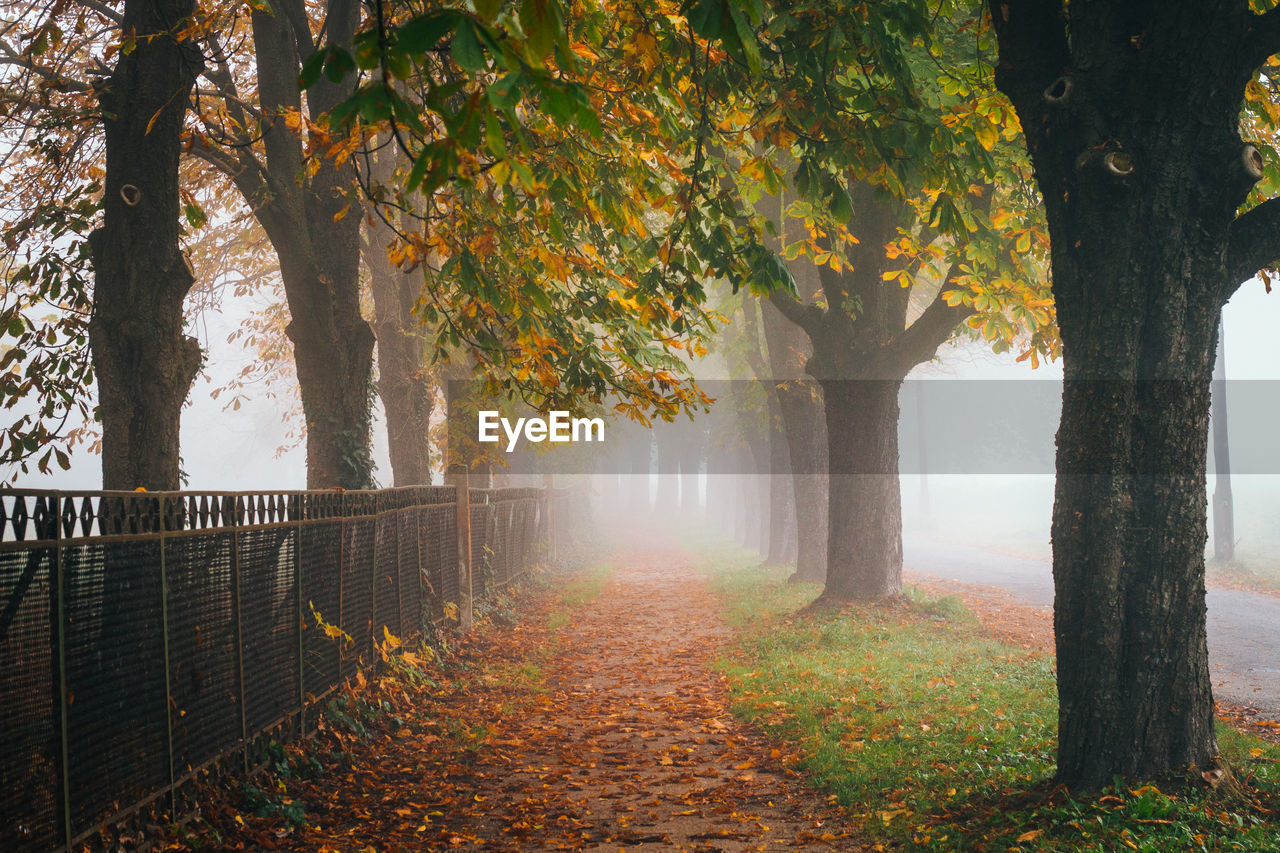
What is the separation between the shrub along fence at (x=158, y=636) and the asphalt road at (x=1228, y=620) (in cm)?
870

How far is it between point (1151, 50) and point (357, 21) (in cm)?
968

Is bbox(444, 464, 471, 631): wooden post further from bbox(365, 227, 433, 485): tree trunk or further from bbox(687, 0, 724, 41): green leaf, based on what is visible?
bbox(687, 0, 724, 41): green leaf

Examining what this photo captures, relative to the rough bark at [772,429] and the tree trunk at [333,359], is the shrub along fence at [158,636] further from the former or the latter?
the rough bark at [772,429]

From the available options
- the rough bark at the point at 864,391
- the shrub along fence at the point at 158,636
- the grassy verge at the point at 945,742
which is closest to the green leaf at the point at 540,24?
the shrub along fence at the point at 158,636

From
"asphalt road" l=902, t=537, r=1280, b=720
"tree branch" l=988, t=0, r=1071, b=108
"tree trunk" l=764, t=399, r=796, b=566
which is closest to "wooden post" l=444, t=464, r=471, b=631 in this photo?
"asphalt road" l=902, t=537, r=1280, b=720

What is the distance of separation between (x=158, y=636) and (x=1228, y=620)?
1556 centimetres

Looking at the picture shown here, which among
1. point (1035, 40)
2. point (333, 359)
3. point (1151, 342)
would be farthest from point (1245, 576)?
point (333, 359)

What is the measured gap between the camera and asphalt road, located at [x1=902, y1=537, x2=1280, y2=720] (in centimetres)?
1015

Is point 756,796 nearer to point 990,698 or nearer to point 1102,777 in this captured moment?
point 1102,777

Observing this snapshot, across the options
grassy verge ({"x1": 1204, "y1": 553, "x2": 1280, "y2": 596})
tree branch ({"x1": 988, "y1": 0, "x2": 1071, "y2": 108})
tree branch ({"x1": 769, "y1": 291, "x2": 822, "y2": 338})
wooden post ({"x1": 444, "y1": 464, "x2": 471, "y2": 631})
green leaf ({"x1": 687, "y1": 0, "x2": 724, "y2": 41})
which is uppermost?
tree branch ({"x1": 988, "y1": 0, "x2": 1071, "y2": 108})

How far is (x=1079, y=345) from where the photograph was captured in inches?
232

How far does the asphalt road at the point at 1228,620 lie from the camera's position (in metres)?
10.1

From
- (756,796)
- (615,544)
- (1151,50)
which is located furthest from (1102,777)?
(615,544)

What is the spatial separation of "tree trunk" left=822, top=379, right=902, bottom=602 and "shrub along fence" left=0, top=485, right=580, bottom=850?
7.86 m
